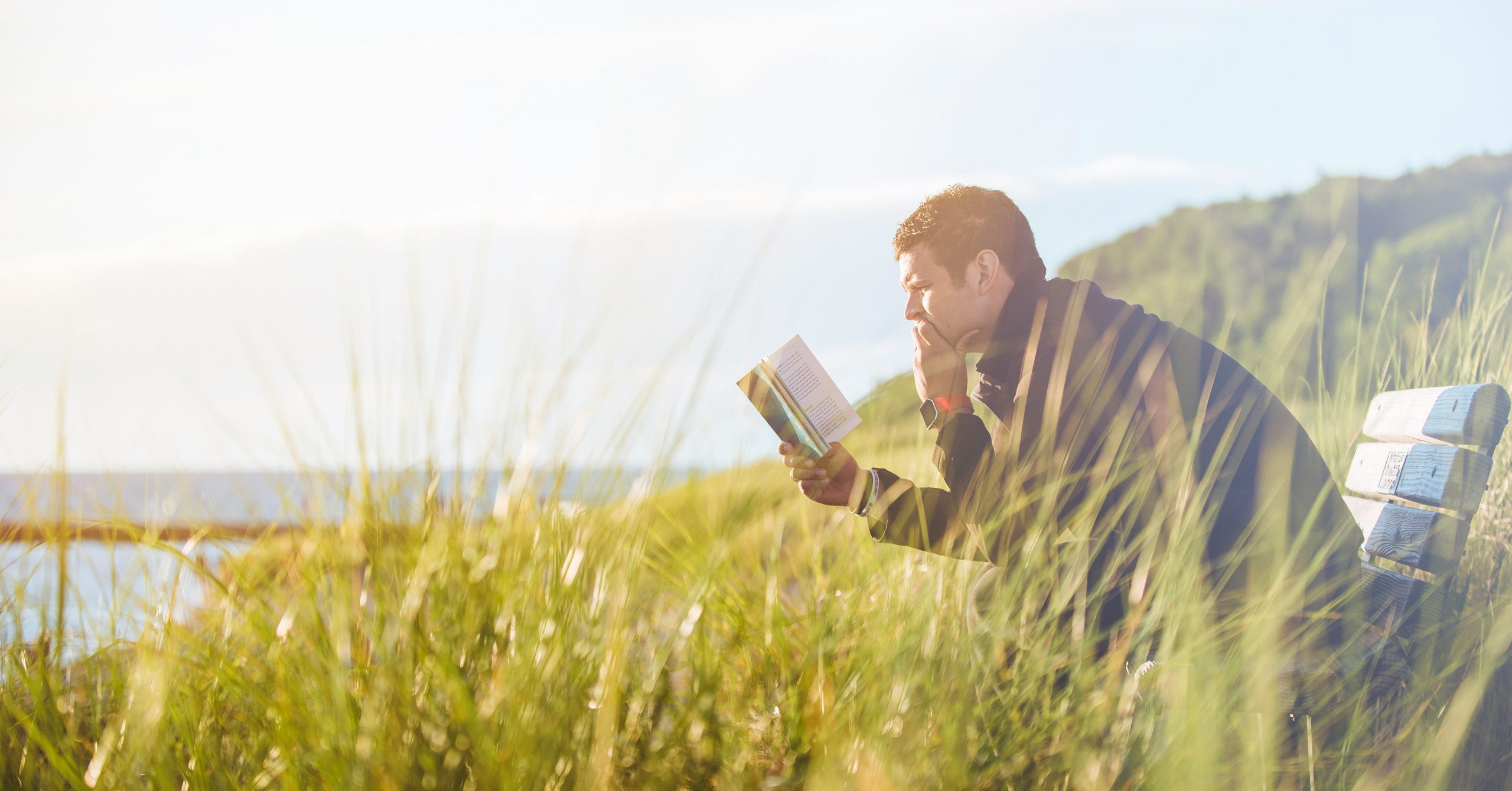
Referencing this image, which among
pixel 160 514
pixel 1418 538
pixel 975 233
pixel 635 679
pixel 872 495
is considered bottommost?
pixel 1418 538

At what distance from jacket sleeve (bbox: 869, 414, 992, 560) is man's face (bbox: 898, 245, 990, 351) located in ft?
0.86

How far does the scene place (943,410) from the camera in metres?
2.40

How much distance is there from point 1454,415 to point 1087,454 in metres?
0.99

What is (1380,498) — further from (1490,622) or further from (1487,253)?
(1487,253)

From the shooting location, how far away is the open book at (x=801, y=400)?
2.05m

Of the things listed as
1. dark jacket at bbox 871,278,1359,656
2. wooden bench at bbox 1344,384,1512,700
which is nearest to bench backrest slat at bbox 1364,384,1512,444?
wooden bench at bbox 1344,384,1512,700

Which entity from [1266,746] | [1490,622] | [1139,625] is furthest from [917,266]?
[1490,622]

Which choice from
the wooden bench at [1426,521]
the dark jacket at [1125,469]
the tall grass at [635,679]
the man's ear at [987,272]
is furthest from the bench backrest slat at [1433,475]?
the man's ear at [987,272]

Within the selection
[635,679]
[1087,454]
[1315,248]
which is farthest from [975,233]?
[1315,248]

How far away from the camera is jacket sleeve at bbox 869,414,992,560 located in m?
1.99

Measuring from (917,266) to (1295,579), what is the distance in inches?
45.1

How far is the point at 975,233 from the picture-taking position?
7.74ft

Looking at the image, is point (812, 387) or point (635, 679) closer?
point (635, 679)

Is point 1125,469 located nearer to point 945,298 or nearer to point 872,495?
point 872,495
